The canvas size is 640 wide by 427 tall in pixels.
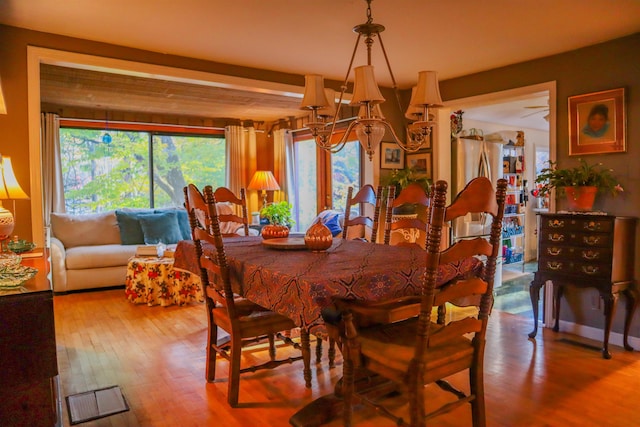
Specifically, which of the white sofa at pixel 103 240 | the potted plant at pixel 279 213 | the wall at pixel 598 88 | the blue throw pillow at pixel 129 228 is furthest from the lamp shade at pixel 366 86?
the blue throw pillow at pixel 129 228

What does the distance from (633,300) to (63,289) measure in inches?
215

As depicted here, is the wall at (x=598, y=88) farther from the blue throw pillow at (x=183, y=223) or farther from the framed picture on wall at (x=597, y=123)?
the blue throw pillow at (x=183, y=223)

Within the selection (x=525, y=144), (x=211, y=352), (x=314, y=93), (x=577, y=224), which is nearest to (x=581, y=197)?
(x=577, y=224)

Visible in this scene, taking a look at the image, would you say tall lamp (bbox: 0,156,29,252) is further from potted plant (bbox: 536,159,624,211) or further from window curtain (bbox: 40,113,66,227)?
window curtain (bbox: 40,113,66,227)

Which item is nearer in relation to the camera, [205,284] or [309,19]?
[205,284]

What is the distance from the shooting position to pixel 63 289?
200 inches

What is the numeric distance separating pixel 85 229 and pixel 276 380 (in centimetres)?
404

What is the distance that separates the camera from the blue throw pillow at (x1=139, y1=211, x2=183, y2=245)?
224 inches

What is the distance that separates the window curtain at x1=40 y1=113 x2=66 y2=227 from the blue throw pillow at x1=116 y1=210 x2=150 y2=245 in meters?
1.04

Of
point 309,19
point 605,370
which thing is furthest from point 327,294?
point 605,370

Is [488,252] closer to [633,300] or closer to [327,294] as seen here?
[327,294]

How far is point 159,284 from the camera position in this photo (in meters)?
4.61

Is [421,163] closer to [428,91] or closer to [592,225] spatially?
[592,225]

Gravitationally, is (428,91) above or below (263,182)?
above
